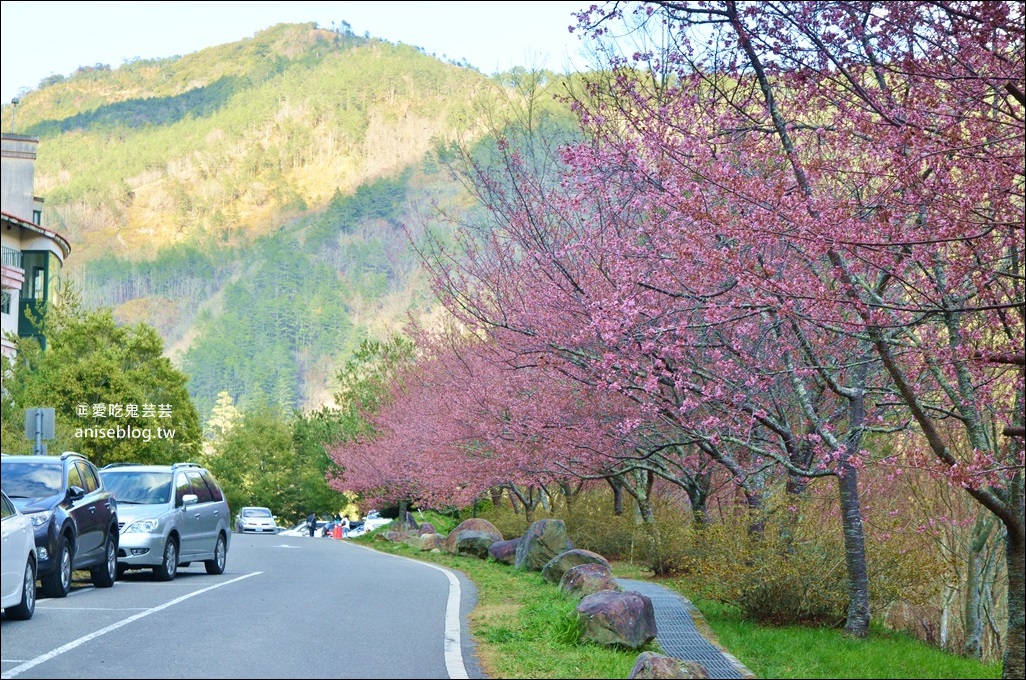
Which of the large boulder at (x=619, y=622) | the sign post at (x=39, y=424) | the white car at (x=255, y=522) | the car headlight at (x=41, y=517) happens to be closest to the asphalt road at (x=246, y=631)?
the car headlight at (x=41, y=517)

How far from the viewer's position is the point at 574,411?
21.1 meters

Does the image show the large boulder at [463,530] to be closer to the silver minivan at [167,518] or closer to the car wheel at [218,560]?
the car wheel at [218,560]

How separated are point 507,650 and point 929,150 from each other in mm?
5557

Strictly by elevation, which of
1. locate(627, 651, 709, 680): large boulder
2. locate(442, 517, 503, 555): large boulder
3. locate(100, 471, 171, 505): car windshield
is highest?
locate(100, 471, 171, 505): car windshield

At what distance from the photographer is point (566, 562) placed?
61.9ft

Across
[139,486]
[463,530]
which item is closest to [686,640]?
[139,486]

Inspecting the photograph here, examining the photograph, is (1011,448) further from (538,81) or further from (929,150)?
(538,81)

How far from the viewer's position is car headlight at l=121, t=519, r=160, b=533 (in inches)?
691

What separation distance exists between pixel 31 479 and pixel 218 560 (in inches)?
235

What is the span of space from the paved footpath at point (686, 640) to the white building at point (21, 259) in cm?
3951

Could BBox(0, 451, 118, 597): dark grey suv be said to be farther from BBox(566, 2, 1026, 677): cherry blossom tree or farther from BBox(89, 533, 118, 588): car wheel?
BBox(566, 2, 1026, 677): cherry blossom tree

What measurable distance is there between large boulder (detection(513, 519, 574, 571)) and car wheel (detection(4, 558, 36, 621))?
11.7 m

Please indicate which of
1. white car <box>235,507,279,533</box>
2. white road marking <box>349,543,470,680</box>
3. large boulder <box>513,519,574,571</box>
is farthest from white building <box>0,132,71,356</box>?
white road marking <box>349,543,470,680</box>

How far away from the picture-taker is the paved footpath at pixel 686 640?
10.9 metres
